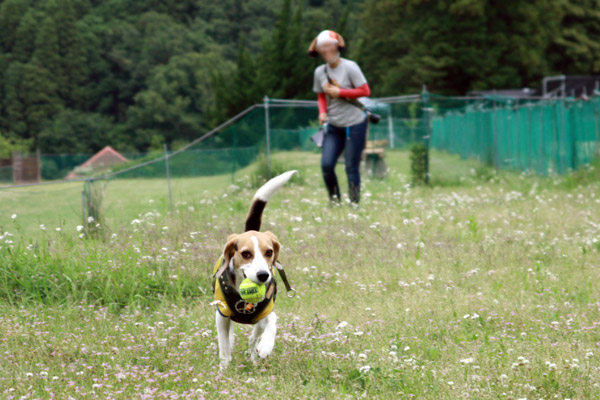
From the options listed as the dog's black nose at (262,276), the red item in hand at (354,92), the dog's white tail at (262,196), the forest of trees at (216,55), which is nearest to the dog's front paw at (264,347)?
the dog's black nose at (262,276)

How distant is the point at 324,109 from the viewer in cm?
923

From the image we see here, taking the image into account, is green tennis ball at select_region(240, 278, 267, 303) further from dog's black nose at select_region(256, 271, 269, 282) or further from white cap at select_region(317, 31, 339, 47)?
white cap at select_region(317, 31, 339, 47)

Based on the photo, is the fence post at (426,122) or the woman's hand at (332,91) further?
the fence post at (426,122)

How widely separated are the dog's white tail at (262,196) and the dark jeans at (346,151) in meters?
4.57

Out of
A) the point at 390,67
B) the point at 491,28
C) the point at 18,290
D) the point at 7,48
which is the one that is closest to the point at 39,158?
the point at 390,67

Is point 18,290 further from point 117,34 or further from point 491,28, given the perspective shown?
point 117,34

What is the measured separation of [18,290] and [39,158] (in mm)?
38174

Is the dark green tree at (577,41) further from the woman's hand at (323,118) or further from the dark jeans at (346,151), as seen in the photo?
the woman's hand at (323,118)

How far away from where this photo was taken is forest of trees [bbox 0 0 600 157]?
4625cm

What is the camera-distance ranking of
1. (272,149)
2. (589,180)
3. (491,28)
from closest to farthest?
1. (589,180)
2. (272,149)
3. (491,28)

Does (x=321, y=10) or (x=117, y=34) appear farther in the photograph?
(x=117, y=34)

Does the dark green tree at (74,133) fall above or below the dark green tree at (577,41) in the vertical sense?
below

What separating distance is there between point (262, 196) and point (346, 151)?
487 centimetres

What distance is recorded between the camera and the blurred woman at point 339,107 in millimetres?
9070
